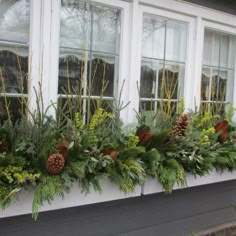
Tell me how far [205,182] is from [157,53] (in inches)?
42.7

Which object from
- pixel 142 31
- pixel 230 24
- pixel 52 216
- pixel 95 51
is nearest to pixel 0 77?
pixel 95 51

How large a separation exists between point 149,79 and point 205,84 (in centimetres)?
66

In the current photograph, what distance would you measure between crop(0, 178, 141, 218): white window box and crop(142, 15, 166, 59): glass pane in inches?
42.0

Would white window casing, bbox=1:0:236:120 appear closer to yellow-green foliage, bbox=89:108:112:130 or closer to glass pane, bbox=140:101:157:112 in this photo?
glass pane, bbox=140:101:157:112

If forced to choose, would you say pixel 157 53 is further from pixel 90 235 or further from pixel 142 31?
pixel 90 235

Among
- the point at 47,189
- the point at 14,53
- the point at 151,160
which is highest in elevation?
the point at 14,53

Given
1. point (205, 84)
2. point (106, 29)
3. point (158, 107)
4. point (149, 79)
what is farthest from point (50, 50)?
point (205, 84)

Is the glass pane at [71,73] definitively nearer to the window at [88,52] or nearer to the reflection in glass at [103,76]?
the window at [88,52]

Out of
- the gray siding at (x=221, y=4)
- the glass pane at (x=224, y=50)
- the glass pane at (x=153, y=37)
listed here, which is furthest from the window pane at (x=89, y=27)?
the glass pane at (x=224, y=50)

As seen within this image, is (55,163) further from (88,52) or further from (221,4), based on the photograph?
(221,4)

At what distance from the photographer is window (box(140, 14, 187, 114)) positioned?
2.70 meters

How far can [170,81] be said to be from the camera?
2.88 meters

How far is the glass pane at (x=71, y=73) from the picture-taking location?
2322mm

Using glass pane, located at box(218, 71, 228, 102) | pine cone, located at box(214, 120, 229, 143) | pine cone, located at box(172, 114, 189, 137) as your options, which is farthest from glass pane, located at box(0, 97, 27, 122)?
glass pane, located at box(218, 71, 228, 102)
